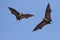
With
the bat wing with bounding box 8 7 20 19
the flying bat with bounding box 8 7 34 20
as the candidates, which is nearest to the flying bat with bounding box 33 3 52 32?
the flying bat with bounding box 8 7 34 20

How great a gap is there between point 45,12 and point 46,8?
3.11ft

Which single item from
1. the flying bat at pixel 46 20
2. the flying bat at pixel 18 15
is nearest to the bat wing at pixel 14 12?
the flying bat at pixel 18 15

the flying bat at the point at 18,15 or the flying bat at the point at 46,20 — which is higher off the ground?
the flying bat at the point at 18,15

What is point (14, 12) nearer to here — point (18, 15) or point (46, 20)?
point (18, 15)

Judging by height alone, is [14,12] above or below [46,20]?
above

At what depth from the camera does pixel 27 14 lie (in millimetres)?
37125

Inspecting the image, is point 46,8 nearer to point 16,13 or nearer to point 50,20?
point 50,20

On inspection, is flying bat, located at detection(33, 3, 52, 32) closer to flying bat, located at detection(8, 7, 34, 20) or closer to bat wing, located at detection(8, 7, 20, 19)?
flying bat, located at detection(8, 7, 34, 20)

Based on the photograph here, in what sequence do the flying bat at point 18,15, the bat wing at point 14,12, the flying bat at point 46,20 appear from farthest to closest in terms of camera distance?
the bat wing at point 14,12 → the flying bat at point 18,15 → the flying bat at point 46,20

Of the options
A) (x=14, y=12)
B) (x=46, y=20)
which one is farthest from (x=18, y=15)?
(x=46, y=20)

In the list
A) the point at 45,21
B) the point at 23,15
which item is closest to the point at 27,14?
the point at 23,15

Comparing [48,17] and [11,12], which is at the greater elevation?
[11,12]

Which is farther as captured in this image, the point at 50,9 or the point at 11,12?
the point at 11,12

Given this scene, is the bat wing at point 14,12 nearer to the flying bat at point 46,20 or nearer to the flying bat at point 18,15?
the flying bat at point 18,15
